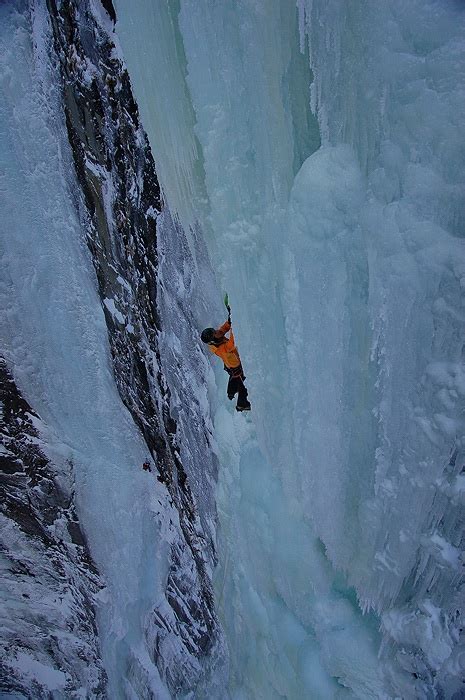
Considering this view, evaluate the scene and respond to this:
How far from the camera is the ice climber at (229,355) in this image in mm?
3416

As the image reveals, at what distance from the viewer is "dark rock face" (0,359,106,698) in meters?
3.57

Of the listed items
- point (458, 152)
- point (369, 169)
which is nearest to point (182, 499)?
point (369, 169)

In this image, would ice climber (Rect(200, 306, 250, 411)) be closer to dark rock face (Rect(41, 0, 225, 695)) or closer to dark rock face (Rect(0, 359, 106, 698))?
dark rock face (Rect(41, 0, 225, 695))

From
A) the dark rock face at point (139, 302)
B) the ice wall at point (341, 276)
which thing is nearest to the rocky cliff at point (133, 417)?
the dark rock face at point (139, 302)

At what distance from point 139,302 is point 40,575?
2763 mm

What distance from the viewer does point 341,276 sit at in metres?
2.09

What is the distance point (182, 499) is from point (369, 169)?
2835mm

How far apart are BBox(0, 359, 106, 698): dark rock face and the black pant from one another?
1.33m

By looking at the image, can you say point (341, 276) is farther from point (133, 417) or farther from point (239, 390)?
Result: point (133, 417)

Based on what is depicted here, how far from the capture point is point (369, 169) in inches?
71.9

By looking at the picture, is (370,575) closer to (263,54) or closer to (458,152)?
(458,152)

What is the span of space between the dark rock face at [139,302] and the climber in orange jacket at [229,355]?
0.32 metres

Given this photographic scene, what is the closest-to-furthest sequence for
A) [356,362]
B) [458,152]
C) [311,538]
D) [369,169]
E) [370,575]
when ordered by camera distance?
[458,152]
[369,169]
[356,362]
[370,575]
[311,538]

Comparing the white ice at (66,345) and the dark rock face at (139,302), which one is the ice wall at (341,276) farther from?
the white ice at (66,345)
